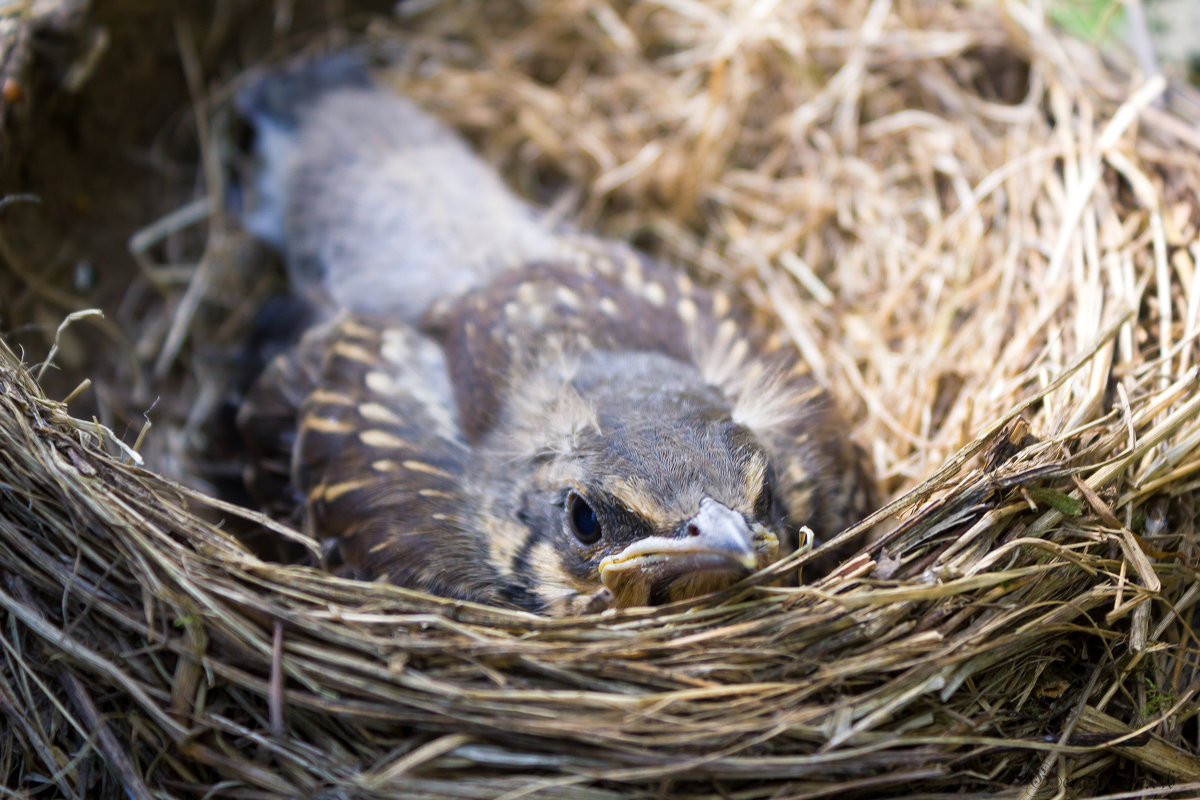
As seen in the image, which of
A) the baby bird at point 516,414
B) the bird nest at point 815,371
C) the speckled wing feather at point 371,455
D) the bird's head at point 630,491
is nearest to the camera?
the bird nest at point 815,371

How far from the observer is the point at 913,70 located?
354 centimetres

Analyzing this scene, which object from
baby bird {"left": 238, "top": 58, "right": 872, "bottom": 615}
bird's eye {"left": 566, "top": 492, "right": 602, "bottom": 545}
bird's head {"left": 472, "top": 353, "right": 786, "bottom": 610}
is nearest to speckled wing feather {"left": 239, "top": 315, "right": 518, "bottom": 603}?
baby bird {"left": 238, "top": 58, "right": 872, "bottom": 615}

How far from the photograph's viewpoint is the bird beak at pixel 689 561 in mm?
1823

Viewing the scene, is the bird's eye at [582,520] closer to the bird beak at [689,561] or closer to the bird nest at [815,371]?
the bird beak at [689,561]

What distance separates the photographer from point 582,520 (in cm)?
212

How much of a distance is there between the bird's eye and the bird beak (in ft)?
0.27

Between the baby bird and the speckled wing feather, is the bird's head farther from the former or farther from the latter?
the speckled wing feather

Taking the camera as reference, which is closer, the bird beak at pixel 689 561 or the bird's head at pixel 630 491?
the bird beak at pixel 689 561

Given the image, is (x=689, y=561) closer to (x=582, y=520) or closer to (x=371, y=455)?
(x=582, y=520)

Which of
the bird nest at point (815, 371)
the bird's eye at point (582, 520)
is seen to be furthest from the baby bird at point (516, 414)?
the bird nest at point (815, 371)

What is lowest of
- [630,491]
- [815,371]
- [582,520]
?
[815,371]

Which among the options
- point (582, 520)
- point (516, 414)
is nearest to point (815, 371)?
point (516, 414)

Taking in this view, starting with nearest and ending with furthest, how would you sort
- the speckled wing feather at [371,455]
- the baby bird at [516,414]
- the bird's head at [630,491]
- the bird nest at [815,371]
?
the bird nest at [815,371] → the bird's head at [630,491] → the baby bird at [516,414] → the speckled wing feather at [371,455]

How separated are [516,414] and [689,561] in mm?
782
